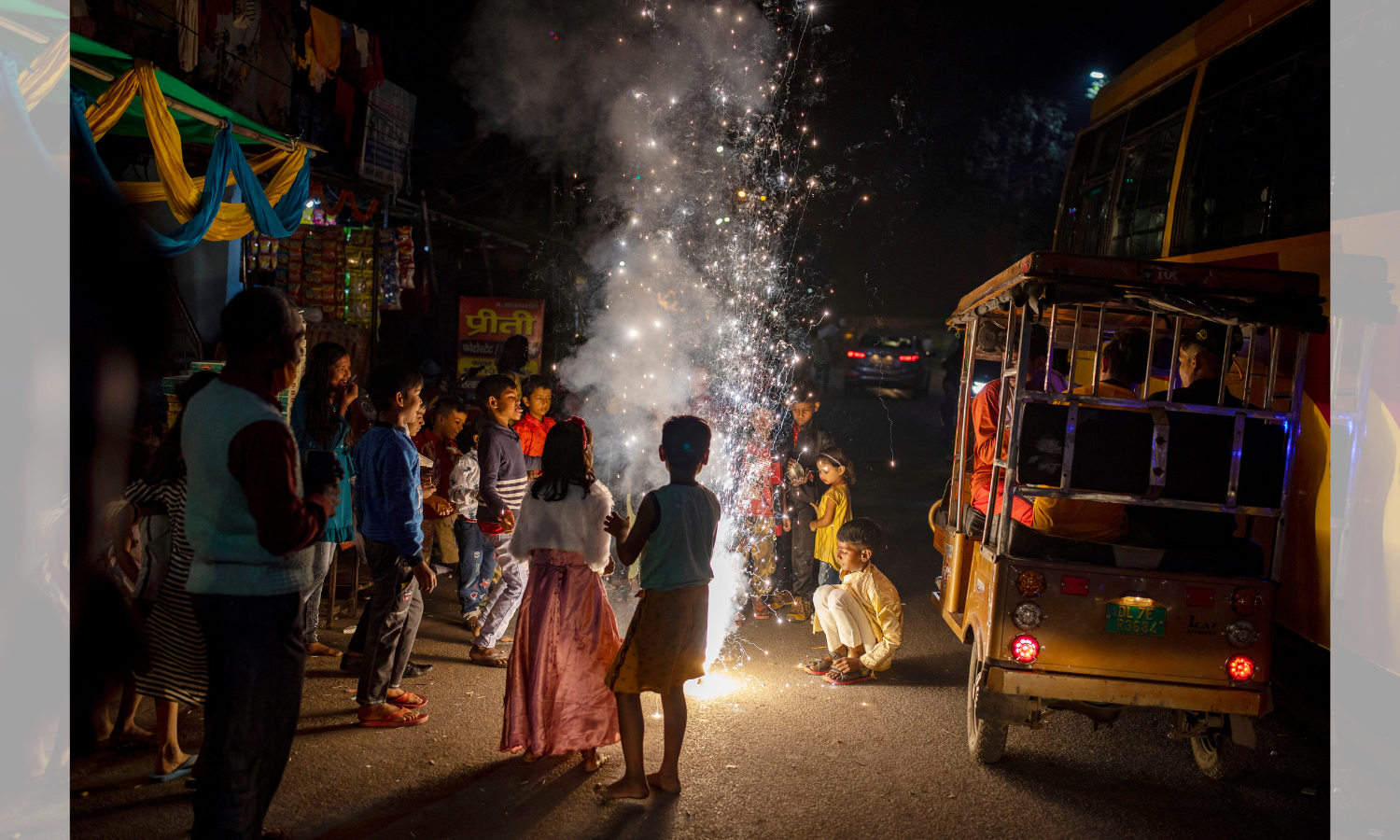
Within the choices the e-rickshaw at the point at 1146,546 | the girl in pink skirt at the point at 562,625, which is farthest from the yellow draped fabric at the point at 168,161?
the e-rickshaw at the point at 1146,546

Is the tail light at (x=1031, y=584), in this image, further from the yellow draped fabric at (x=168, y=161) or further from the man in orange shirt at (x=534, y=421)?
the yellow draped fabric at (x=168, y=161)

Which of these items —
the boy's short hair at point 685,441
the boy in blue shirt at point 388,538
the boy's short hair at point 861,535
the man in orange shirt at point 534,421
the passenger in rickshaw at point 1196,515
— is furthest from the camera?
the man in orange shirt at point 534,421

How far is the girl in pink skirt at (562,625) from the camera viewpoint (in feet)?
12.9

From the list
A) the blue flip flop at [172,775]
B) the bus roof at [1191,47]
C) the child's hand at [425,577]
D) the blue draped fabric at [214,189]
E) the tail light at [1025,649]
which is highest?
the bus roof at [1191,47]

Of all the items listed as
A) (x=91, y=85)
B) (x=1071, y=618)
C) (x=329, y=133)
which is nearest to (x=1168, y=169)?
(x=1071, y=618)

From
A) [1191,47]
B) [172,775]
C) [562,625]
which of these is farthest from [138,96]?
[1191,47]

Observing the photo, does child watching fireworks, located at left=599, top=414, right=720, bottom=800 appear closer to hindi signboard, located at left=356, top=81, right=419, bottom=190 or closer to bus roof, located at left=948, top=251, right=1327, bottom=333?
bus roof, located at left=948, top=251, right=1327, bottom=333

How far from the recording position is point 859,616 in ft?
17.7

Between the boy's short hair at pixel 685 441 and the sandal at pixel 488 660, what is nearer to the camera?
the boy's short hair at pixel 685 441

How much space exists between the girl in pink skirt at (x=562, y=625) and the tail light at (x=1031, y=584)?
2021 millimetres

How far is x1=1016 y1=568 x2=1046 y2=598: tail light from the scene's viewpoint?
3.94 metres

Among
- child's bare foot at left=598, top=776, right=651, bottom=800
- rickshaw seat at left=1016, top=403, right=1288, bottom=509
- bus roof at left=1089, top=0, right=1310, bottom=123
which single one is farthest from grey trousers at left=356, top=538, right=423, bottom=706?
bus roof at left=1089, top=0, right=1310, bottom=123
